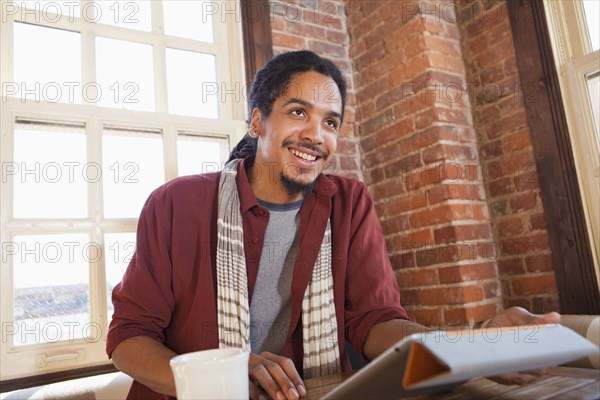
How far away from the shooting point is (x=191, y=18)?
2.33 metres

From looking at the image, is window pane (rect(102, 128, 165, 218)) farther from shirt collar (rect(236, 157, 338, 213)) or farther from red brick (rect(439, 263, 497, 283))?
red brick (rect(439, 263, 497, 283))

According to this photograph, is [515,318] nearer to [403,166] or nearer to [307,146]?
[307,146]

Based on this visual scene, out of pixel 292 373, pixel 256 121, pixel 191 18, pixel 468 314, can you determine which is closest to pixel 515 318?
pixel 292 373

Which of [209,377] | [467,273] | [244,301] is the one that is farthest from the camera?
[467,273]

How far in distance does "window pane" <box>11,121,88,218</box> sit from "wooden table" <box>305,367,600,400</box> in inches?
55.0

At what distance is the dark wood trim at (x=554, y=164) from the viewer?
192 cm

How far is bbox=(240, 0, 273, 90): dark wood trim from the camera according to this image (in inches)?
90.8

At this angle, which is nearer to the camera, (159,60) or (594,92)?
(594,92)

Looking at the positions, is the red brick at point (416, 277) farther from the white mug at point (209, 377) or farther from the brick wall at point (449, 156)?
the white mug at point (209, 377)

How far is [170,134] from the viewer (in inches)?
82.7

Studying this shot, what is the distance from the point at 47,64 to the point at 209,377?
68.3 inches

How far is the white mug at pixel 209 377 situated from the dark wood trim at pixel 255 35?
1.79 metres

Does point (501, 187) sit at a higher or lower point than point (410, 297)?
higher

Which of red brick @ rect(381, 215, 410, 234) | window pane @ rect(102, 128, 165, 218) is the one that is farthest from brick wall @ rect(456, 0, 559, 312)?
window pane @ rect(102, 128, 165, 218)
